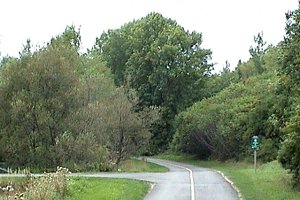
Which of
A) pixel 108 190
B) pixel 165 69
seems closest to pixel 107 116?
pixel 108 190

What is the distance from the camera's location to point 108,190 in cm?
2630

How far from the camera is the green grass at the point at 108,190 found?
78.1 ft

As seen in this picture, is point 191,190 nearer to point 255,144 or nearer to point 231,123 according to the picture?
point 255,144

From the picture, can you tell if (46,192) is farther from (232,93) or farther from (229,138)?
(232,93)

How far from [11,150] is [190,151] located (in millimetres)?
31866

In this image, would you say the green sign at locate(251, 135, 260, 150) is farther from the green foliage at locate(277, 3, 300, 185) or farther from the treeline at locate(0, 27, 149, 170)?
the treeline at locate(0, 27, 149, 170)

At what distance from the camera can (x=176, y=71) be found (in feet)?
281

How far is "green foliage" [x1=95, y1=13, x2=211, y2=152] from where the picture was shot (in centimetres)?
8662

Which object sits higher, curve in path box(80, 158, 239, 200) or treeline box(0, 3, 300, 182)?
treeline box(0, 3, 300, 182)

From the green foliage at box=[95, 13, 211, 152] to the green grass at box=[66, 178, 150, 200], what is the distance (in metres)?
53.7

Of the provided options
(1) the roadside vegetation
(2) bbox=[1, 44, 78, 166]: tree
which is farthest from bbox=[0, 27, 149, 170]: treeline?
(1) the roadside vegetation

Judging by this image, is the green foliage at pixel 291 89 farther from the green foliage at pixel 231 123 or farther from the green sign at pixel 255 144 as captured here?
the green foliage at pixel 231 123

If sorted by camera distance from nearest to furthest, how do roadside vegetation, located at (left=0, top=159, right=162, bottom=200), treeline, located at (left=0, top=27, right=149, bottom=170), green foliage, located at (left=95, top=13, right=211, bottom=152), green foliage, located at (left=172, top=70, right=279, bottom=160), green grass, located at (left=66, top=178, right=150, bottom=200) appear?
roadside vegetation, located at (left=0, top=159, right=162, bottom=200) < green grass, located at (left=66, top=178, right=150, bottom=200) < treeline, located at (left=0, top=27, right=149, bottom=170) < green foliage, located at (left=172, top=70, right=279, bottom=160) < green foliage, located at (left=95, top=13, right=211, bottom=152)

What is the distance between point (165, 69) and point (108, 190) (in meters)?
60.7
